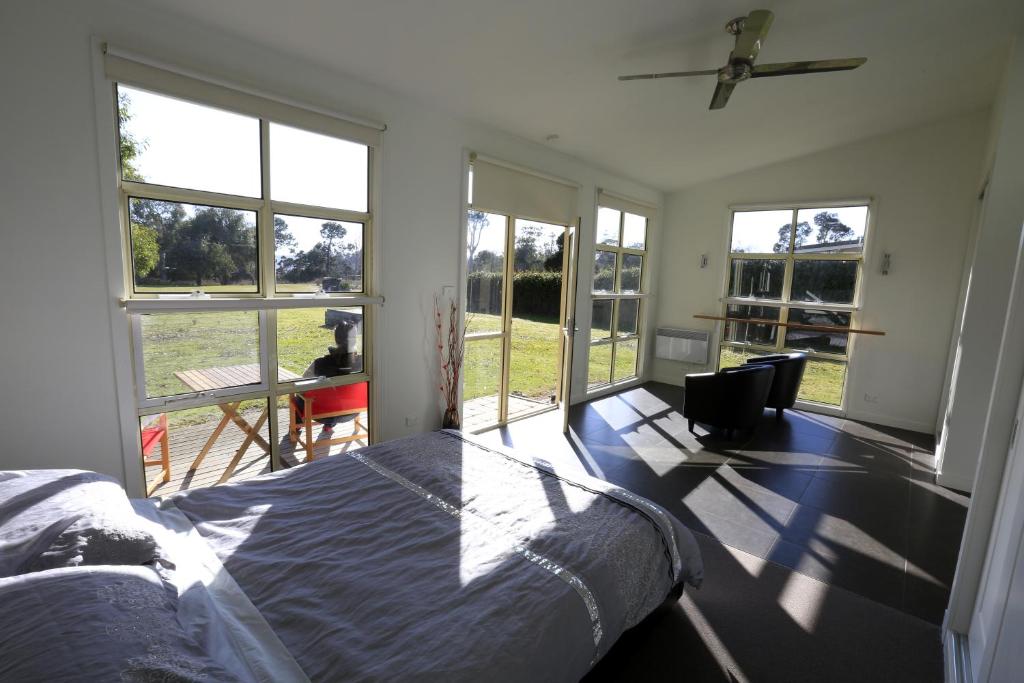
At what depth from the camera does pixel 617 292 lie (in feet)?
21.0

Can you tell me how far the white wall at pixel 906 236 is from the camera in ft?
16.2

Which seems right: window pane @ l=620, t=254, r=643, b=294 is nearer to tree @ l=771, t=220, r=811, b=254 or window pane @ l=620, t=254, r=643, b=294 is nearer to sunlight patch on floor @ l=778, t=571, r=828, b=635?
tree @ l=771, t=220, r=811, b=254

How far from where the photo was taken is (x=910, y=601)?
94.8 inches

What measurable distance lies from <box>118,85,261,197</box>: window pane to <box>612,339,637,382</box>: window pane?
4.96 metres

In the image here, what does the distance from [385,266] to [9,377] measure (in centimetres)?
209

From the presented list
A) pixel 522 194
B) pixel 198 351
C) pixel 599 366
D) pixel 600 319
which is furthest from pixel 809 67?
pixel 599 366

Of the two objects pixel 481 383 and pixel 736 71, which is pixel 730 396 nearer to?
pixel 481 383

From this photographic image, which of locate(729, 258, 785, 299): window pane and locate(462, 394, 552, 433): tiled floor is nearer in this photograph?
locate(462, 394, 552, 433): tiled floor

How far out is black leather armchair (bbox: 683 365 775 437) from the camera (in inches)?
180

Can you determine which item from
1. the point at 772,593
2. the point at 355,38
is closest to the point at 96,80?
the point at 355,38

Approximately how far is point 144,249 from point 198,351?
0.62 meters

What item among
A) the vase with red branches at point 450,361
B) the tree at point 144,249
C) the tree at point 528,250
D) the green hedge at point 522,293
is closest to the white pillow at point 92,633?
the tree at point 144,249

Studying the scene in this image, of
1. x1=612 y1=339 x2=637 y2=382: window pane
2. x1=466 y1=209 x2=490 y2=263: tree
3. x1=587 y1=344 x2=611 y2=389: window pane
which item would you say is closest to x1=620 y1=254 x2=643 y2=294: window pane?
x1=612 y1=339 x2=637 y2=382: window pane

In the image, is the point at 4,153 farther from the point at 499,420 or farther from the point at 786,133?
the point at 786,133
